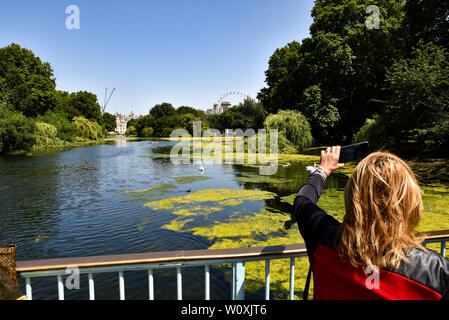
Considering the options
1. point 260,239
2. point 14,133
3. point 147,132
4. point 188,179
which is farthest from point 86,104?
point 260,239

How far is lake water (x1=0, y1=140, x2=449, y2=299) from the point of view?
5.99 metres

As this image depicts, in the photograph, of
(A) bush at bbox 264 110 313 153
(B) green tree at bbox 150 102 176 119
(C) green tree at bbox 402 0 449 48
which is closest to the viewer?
(C) green tree at bbox 402 0 449 48

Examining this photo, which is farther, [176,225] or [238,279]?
[176,225]

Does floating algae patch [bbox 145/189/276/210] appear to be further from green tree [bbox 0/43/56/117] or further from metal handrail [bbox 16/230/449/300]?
green tree [bbox 0/43/56/117]

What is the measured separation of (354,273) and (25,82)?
5067 cm

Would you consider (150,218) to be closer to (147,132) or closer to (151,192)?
(151,192)

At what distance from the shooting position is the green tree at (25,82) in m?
40.2

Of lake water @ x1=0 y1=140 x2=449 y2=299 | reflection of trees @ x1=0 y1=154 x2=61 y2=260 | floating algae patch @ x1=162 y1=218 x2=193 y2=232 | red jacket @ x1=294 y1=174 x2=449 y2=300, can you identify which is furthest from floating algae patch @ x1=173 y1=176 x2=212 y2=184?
red jacket @ x1=294 y1=174 x2=449 y2=300

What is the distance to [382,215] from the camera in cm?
119

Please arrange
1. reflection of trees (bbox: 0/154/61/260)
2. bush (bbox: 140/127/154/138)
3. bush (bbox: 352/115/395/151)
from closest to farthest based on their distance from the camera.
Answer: reflection of trees (bbox: 0/154/61/260) < bush (bbox: 352/115/395/151) < bush (bbox: 140/127/154/138)
